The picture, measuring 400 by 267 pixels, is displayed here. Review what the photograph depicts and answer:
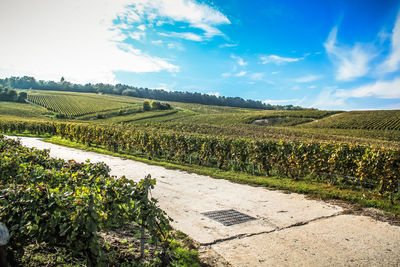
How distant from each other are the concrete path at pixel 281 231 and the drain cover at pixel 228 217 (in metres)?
0.19

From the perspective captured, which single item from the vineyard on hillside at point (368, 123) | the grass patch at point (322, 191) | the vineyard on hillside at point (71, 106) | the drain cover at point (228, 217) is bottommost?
the vineyard on hillside at point (71, 106)

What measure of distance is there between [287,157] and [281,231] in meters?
7.42

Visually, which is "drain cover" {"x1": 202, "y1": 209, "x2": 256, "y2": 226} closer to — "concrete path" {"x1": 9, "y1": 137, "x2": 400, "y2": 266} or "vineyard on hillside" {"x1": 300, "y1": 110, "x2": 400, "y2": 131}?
"concrete path" {"x1": 9, "y1": 137, "x2": 400, "y2": 266}

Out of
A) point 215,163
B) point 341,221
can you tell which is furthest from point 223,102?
point 341,221

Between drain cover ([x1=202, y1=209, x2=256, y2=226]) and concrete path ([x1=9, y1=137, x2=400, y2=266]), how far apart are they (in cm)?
19

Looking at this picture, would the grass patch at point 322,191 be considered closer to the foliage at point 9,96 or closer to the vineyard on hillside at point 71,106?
the vineyard on hillside at point 71,106

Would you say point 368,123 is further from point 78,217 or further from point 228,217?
point 78,217

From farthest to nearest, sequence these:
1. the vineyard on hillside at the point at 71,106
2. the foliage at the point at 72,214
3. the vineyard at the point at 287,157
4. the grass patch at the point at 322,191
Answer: the vineyard on hillside at the point at 71,106 → the vineyard at the point at 287,157 → the grass patch at the point at 322,191 → the foliage at the point at 72,214

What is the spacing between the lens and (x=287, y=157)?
13.5 m

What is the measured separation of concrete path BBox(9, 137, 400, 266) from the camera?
5.33 m

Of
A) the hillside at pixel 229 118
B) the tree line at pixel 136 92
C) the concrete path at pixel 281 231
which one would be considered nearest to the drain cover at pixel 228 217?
the concrete path at pixel 281 231

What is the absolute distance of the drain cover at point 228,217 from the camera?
23.8 ft

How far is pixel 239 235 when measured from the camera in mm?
6305

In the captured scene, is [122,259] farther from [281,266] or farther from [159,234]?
[281,266]
